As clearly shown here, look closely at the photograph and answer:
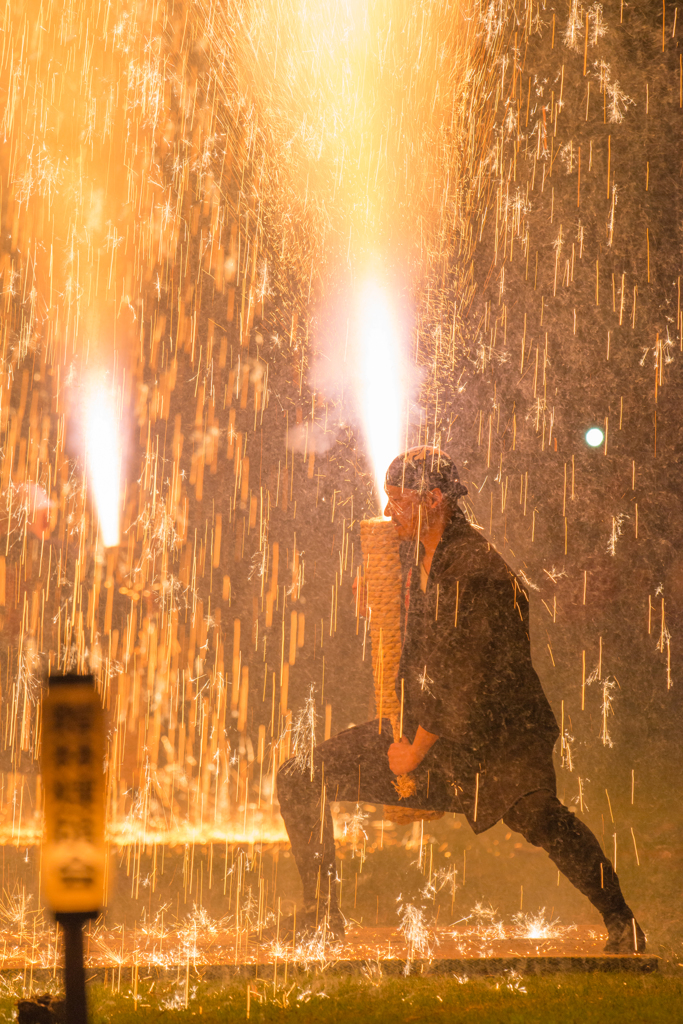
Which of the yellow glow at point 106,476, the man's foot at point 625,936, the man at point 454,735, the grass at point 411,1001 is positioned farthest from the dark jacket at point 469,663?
the yellow glow at point 106,476

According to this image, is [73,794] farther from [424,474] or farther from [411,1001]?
[424,474]

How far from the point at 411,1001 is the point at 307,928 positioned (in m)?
0.36

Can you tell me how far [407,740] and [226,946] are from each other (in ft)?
2.34

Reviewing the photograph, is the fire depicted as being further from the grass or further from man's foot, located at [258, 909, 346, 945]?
the grass

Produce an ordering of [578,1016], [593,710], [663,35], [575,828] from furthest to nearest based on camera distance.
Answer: [663,35] → [593,710] → [575,828] → [578,1016]

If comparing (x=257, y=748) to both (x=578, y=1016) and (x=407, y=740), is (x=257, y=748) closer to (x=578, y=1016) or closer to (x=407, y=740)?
(x=407, y=740)

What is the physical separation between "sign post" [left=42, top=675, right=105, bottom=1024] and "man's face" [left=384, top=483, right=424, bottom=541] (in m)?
1.17

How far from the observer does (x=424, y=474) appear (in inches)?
95.2

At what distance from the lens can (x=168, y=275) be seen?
118 inches

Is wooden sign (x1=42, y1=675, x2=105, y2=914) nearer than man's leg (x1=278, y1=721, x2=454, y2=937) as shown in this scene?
Yes

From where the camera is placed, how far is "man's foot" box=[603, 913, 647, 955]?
7.33 ft

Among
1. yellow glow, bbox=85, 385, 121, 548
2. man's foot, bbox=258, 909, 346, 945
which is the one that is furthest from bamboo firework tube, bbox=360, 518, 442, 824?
yellow glow, bbox=85, 385, 121, 548

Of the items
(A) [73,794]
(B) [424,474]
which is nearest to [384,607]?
(B) [424,474]

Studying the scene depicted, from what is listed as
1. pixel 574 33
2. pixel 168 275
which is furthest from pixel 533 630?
pixel 574 33
